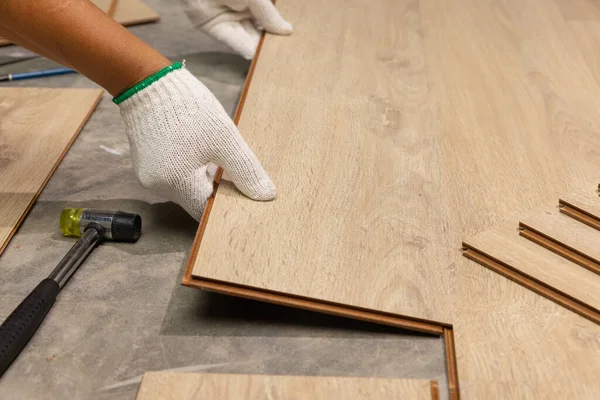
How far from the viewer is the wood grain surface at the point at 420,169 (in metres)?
1.56

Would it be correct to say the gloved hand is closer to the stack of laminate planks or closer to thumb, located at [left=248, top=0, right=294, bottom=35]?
thumb, located at [left=248, top=0, right=294, bottom=35]

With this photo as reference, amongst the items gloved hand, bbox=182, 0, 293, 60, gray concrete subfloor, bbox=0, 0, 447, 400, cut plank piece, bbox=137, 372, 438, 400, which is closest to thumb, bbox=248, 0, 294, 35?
gloved hand, bbox=182, 0, 293, 60

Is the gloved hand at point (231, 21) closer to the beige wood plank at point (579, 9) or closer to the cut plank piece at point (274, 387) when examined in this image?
the beige wood plank at point (579, 9)

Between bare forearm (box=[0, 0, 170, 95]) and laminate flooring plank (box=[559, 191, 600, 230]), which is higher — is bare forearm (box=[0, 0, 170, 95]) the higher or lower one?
the higher one

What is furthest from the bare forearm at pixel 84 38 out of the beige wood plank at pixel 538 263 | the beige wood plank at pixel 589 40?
the beige wood plank at pixel 589 40

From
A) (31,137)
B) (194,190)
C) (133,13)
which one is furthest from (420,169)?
(133,13)

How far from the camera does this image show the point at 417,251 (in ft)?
5.65

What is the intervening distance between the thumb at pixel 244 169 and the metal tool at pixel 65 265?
34 centimetres

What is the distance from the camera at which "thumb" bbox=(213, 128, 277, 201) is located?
5.88 ft

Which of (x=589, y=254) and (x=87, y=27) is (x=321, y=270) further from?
(x=87, y=27)

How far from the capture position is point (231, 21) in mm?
2930

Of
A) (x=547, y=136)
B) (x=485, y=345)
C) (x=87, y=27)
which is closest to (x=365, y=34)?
(x=547, y=136)

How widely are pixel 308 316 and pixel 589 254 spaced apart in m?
0.65

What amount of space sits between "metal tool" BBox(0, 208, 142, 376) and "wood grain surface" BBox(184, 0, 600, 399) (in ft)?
1.01
